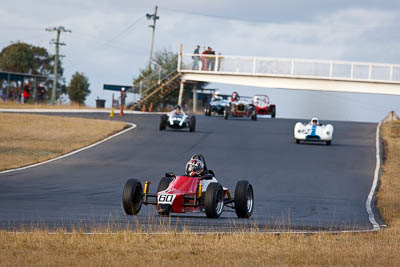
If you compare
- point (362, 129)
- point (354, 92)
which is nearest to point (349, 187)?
point (362, 129)

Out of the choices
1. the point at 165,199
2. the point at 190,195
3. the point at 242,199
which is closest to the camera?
the point at 165,199

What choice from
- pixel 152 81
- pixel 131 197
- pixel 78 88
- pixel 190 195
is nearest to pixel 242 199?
pixel 190 195

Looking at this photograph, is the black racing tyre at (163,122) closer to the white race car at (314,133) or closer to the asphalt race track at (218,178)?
the asphalt race track at (218,178)

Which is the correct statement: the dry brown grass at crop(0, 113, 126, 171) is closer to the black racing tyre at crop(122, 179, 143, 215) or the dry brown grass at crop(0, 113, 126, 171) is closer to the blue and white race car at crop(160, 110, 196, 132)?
the blue and white race car at crop(160, 110, 196, 132)

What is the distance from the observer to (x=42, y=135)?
36.9 metres

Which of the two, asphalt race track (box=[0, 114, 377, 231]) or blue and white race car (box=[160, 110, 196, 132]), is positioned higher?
blue and white race car (box=[160, 110, 196, 132])

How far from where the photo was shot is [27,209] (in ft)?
48.9

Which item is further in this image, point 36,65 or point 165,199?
point 36,65

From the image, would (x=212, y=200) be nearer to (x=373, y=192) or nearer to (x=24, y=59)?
(x=373, y=192)

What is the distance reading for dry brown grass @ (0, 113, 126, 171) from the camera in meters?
29.2

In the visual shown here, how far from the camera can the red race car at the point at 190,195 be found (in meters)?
14.0

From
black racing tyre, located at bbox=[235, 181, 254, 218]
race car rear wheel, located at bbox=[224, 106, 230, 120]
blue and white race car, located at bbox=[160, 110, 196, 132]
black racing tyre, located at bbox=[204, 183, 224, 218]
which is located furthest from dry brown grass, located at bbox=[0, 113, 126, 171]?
black racing tyre, located at bbox=[204, 183, 224, 218]

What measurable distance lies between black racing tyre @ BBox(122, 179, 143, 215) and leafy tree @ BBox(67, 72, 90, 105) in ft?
265

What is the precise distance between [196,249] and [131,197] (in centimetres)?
416
